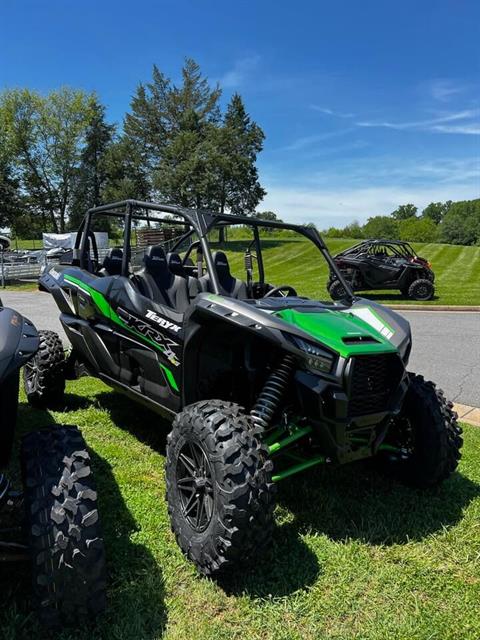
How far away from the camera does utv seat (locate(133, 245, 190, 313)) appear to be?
13.7ft

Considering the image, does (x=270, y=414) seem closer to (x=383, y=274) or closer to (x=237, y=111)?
(x=383, y=274)

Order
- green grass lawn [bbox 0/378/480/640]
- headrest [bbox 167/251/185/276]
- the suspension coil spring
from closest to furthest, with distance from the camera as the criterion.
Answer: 1. green grass lawn [bbox 0/378/480/640]
2. the suspension coil spring
3. headrest [bbox 167/251/185/276]

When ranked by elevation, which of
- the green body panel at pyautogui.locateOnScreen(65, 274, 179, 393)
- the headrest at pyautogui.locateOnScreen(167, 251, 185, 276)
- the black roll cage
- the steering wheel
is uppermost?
the black roll cage

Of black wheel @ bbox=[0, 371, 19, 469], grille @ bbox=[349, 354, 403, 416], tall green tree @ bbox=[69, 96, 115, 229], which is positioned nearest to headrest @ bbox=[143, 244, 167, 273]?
black wheel @ bbox=[0, 371, 19, 469]

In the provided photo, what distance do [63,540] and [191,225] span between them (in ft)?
6.91

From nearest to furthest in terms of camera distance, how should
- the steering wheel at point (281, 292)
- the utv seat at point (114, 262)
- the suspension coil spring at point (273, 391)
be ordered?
the suspension coil spring at point (273, 391) < the steering wheel at point (281, 292) < the utv seat at point (114, 262)

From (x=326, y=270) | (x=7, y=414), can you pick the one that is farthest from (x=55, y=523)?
(x=326, y=270)

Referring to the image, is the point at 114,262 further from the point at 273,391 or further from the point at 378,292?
Answer: the point at 378,292

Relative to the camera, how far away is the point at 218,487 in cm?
246

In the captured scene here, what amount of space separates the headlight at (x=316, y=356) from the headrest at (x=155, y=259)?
1.93 m

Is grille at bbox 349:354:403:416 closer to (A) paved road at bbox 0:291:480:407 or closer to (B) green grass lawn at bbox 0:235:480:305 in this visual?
(A) paved road at bbox 0:291:480:407

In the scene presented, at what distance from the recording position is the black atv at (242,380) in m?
2.53

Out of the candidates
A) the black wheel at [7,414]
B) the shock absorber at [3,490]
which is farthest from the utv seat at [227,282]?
the shock absorber at [3,490]

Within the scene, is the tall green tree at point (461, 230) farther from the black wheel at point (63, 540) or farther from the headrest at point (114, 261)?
the black wheel at point (63, 540)
